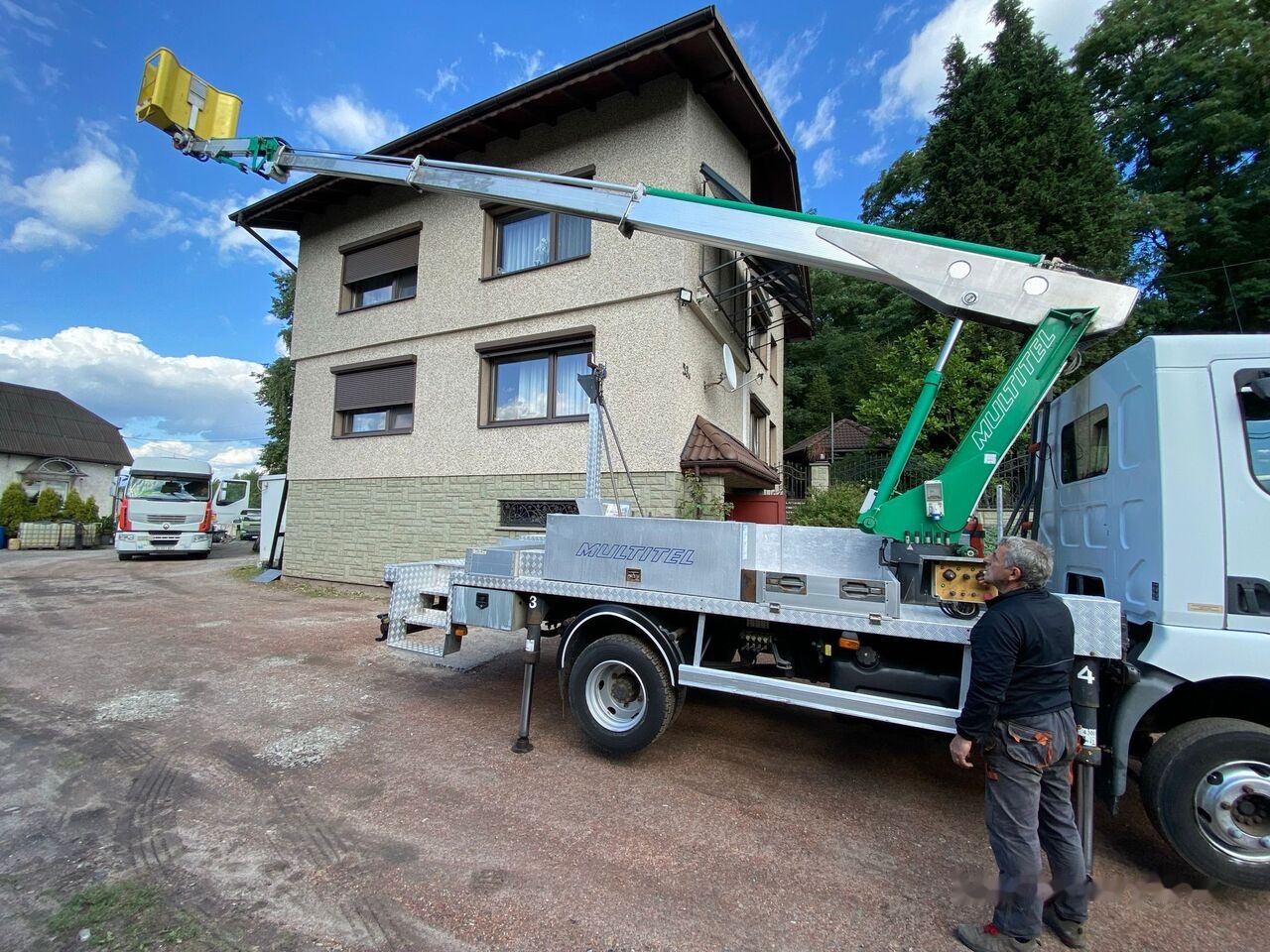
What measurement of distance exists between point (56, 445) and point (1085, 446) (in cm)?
3971

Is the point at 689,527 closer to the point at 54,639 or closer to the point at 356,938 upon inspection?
the point at 356,938

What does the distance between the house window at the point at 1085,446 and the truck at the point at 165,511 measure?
2167cm

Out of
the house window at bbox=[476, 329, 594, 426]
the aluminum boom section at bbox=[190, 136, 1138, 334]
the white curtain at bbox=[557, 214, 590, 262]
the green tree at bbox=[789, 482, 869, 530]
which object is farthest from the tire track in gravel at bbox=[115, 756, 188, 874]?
the green tree at bbox=[789, 482, 869, 530]

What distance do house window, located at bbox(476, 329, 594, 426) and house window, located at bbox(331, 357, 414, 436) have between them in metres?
1.93

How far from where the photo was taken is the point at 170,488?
17.8 m

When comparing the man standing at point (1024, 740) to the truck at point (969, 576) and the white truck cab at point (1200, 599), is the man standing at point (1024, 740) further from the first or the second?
the white truck cab at point (1200, 599)

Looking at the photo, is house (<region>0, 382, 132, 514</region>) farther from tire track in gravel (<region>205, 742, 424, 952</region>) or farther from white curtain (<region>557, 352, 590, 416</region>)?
tire track in gravel (<region>205, 742, 424, 952</region>)

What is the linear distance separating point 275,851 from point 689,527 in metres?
2.84

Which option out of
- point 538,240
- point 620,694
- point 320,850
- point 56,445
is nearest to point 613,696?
point 620,694

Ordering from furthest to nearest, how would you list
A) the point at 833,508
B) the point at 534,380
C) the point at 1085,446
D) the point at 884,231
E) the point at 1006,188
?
the point at 1006,188 → the point at 833,508 → the point at 534,380 → the point at 884,231 → the point at 1085,446

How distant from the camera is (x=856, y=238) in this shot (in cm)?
425

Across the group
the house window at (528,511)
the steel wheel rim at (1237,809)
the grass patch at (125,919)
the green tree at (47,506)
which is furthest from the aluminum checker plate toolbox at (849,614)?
the green tree at (47,506)

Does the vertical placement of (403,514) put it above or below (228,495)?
below

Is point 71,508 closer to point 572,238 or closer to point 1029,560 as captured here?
point 572,238
